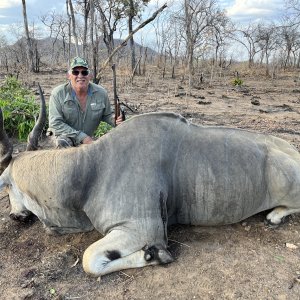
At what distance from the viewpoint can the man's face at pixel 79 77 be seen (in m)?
4.98

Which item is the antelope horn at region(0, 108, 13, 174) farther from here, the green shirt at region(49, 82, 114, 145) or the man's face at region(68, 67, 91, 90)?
the man's face at region(68, 67, 91, 90)

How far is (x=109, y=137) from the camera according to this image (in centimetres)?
374

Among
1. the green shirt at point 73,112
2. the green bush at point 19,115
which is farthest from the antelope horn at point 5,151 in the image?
the green bush at point 19,115

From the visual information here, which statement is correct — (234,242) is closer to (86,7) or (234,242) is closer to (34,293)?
(34,293)

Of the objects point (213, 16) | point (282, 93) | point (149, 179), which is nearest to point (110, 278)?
point (149, 179)

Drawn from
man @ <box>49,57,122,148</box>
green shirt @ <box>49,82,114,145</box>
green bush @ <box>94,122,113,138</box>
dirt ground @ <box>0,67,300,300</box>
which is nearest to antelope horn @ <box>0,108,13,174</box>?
dirt ground @ <box>0,67,300,300</box>

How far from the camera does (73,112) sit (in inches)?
203

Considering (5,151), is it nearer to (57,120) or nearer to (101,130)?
(57,120)

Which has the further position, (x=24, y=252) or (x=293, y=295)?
(x=24, y=252)

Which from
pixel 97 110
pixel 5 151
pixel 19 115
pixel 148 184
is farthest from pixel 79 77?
pixel 19 115

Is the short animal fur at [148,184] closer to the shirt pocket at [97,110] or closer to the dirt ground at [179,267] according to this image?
the dirt ground at [179,267]

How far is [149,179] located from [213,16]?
27.9 metres

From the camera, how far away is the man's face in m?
4.98

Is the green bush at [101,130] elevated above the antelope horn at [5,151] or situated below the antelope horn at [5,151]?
below
